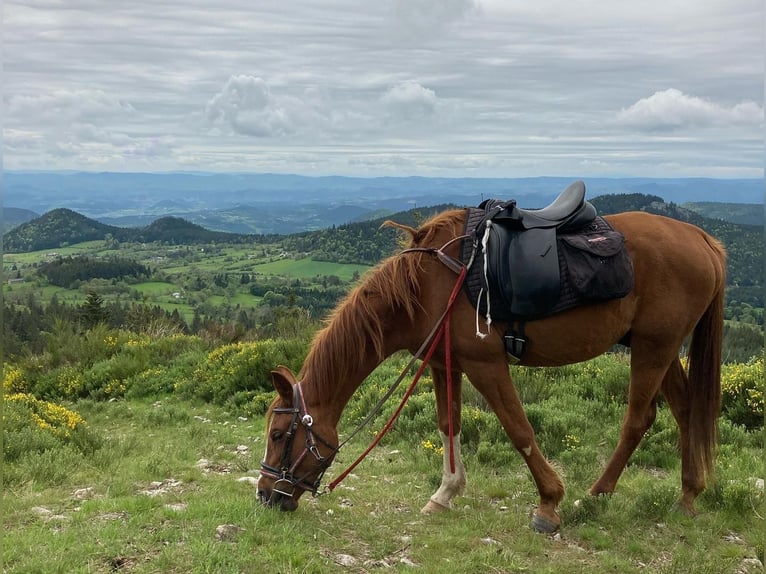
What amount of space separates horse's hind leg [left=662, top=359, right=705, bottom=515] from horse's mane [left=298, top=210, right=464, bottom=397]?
7.21ft

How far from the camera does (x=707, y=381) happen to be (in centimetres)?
448

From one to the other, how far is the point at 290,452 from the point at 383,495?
1133 millimetres

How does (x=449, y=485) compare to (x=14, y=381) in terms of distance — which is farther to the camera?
(x=14, y=381)

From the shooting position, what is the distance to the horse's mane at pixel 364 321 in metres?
4.14

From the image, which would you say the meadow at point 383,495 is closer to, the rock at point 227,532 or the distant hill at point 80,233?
the rock at point 227,532

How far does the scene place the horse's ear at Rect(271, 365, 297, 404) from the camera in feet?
13.4

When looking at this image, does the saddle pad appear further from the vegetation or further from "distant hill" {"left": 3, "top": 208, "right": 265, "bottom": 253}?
"distant hill" {"left": 3, "top": 208, "right": 265, "bottom": 253}

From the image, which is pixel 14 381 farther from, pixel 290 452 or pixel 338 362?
pixel 338 362

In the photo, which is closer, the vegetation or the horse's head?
the vegetation

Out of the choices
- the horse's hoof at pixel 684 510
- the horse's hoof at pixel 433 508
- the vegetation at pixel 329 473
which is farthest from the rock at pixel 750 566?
the horse's hoof at pixel 433 508

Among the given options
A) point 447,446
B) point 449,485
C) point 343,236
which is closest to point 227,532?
point 449,485

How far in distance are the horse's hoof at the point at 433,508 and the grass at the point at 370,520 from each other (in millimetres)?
79

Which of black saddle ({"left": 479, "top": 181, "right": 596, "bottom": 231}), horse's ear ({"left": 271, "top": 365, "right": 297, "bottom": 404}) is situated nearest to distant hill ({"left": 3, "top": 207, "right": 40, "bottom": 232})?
horse's ear ({"left": 271, "top": 365, "right": 297, "bottom": 404})

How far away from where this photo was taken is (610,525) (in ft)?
13.6
